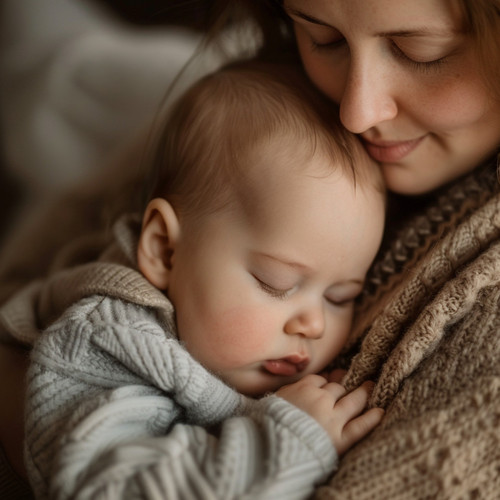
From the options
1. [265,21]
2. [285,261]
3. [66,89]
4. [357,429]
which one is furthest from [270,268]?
[66,89]

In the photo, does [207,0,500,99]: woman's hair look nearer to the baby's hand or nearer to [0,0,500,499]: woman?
[0,0,500,499]: woman

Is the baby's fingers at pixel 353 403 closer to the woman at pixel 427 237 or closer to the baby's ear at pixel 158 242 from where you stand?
the woman at pixel 427 237

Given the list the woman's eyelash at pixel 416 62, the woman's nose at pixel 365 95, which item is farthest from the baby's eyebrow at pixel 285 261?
the woman's eyelash at pixel 416 62

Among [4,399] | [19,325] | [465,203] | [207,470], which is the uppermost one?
[465,203]

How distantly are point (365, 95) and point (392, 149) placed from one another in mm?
156

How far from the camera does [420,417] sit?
2.91 ft

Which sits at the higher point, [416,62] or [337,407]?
[416,62]

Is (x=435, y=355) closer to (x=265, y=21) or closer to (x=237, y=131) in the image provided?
(x=237, y=131)

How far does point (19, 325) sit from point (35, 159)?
2.38 ft

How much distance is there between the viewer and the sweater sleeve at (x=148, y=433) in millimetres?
836

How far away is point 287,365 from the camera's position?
114 centimetres

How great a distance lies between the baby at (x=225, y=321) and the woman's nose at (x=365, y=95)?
0.08m

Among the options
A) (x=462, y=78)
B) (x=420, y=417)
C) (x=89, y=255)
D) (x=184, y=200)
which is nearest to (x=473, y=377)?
(x=420, y=417)

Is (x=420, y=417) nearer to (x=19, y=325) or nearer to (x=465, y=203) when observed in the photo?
(x=465, y=203)
